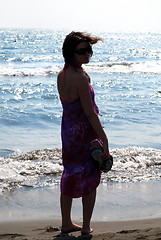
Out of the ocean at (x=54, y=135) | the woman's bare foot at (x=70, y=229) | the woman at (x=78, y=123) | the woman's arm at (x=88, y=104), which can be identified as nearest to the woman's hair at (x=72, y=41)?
the woman at (x=78, y=123)

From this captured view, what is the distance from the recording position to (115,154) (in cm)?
770

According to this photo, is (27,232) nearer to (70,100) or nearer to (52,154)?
(70,100)

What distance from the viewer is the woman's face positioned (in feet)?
12.1

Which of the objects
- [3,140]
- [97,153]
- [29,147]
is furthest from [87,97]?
[3,140]

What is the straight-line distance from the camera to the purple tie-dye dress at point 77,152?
147 inches

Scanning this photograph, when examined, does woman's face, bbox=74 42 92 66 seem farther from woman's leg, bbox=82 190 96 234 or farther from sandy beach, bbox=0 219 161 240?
sandy beach, bbox=0 219 161 240

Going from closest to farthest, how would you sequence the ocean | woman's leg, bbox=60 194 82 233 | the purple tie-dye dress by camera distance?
the purple tie-dye dress, woman's leg, bbox=60 194 82 233, the ocean

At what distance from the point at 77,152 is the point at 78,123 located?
9.1 inches

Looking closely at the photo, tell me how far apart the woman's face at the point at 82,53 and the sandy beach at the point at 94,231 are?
4.54 feet

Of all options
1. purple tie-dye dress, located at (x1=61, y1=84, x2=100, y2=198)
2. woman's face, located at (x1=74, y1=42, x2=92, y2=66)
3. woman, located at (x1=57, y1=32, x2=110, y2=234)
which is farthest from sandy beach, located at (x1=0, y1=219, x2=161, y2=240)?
woman's face, located at (x1=74, y1=42, x2=92, y2=66)

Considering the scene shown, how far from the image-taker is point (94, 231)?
13.4ft

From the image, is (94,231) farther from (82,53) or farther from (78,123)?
(82,53)

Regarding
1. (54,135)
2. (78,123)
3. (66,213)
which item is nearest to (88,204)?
(66,213)

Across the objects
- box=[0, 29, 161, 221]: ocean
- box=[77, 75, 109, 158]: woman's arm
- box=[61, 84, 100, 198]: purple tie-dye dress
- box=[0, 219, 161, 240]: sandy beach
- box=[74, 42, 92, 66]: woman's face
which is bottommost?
box=[0, 29, 161, 221]: ocean
